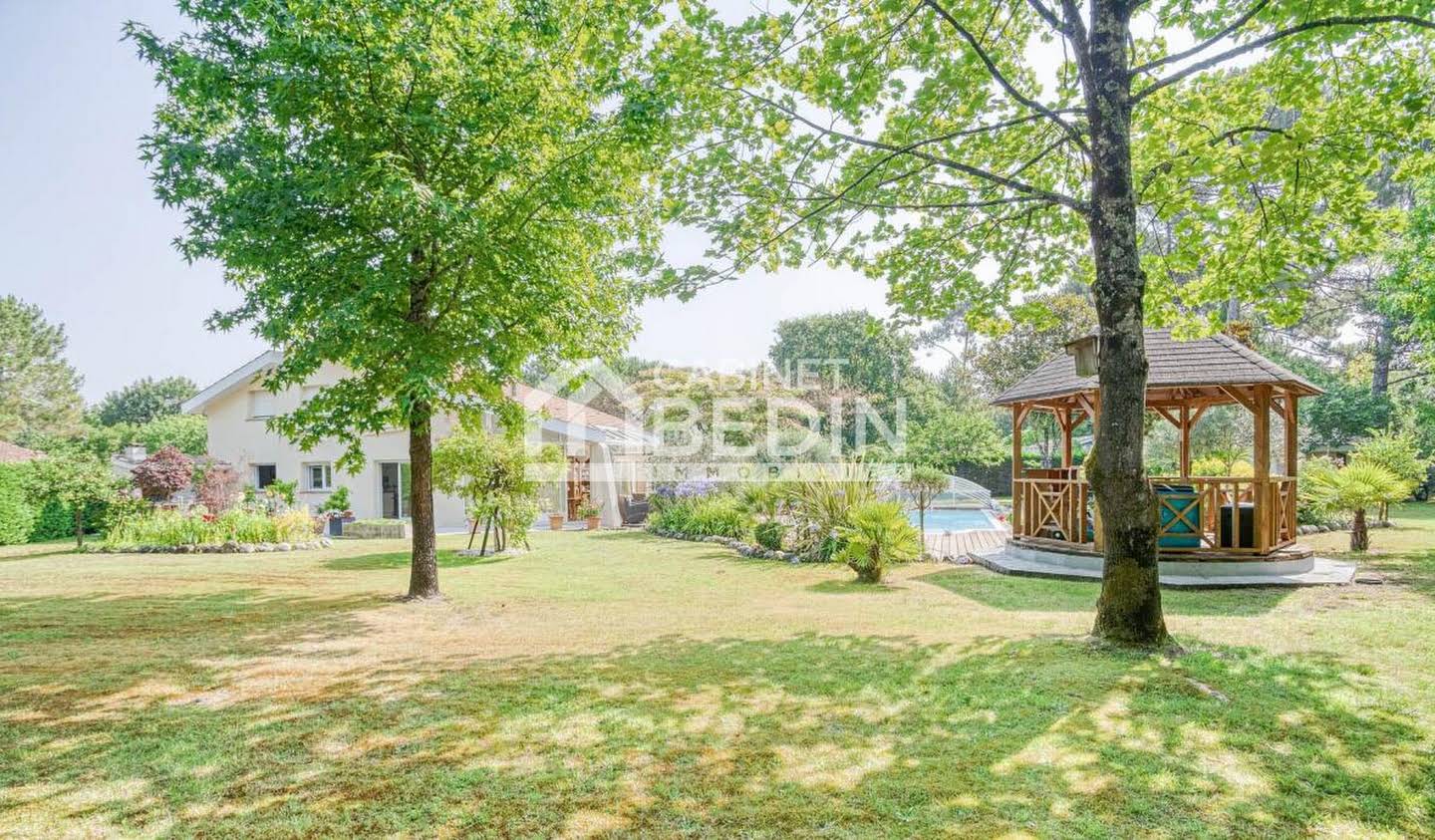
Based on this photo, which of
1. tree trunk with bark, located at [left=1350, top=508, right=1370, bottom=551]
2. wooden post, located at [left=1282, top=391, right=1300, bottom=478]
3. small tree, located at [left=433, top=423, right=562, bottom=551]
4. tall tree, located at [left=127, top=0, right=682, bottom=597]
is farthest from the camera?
small tree, located at [left=433, top=423, right=562, bottom=551]

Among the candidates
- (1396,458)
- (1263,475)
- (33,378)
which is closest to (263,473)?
(1263,475)

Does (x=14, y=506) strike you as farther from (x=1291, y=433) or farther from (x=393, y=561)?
(x=1291, y=433)

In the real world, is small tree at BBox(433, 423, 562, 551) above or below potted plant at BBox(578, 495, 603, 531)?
A: above

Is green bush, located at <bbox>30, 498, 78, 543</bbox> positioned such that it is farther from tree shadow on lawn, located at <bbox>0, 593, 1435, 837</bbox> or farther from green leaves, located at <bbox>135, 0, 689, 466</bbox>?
tree shadow on lawn, located at <bbox>0, 593, 1435, 837</bbox>

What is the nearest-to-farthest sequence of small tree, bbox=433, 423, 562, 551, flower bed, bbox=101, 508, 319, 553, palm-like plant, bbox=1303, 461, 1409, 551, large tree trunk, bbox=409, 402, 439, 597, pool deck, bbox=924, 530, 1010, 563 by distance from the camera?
large tree trunk, bbox=409, 402, 439, 597, palm-like plant, bbox=1303, 461, 1409, 551, pool deck, bbox=924, 530, 1010, 563, small tree, bbox=433, 423, 562, 551, flower bed, bbox=101, 508, 319, 553

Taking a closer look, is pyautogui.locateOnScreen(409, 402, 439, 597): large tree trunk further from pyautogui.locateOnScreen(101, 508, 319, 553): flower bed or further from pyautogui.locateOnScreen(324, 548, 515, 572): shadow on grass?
pyautogui.locateOnScreen(101, 508, 319, 553): flower bed

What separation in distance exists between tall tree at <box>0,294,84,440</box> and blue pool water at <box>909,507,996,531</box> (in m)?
50.2

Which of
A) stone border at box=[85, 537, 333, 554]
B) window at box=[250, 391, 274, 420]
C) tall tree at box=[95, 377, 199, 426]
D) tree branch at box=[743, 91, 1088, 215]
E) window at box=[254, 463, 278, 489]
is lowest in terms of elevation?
stone border at box=[85, 537, 333, 554]

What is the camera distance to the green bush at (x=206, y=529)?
14.6m

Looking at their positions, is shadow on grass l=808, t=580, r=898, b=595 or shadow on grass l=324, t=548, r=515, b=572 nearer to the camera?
shadow on grass l=808, t=580, r=898, b=595

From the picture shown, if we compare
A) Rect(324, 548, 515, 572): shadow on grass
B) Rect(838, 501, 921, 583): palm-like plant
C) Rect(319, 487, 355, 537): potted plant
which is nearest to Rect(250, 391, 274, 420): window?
Rect(319, 487, 355, 537): potted plant

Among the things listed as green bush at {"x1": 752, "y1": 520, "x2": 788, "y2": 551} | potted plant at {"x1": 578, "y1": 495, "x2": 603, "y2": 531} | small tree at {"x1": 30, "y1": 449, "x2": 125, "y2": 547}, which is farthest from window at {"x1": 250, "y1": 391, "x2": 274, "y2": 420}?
green bush at {"x1": 752, "y1": 520, "x2": 788, "y2": 551}

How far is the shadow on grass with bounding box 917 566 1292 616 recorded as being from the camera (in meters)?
7.52

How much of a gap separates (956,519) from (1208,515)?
37.5 feet
